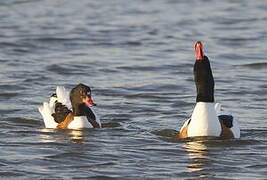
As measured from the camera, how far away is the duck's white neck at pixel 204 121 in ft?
42.8

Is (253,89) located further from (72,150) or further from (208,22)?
(208,22)

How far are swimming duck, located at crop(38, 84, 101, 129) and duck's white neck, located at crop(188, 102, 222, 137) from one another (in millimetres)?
1812

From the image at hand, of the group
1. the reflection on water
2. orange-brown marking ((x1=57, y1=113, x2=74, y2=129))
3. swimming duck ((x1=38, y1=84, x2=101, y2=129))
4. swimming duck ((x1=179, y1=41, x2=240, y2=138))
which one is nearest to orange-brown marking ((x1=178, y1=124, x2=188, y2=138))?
swimming duck ((x1=179, y1=41, x2=240, y2=138))

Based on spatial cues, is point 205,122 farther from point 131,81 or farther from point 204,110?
point 131,81

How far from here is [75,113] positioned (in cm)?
1464

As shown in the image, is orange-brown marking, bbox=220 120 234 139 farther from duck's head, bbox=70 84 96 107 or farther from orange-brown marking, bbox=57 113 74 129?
orange-brown marking, bbox=57 113 74 129

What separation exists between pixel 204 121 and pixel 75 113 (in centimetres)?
232

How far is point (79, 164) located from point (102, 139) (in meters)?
1.68

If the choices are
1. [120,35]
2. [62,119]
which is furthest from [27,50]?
[62,119]

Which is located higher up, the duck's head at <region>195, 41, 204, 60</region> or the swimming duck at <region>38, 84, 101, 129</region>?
the duck's head at <region>195, 41, 204, 60</region>

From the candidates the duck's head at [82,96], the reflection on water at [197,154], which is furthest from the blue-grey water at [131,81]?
the duck's head at [82,96]

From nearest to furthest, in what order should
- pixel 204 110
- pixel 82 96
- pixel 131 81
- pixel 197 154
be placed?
1. pixel 197 154
2. pixel 204 110
3. pixel 82 96
4. pixel 131 81

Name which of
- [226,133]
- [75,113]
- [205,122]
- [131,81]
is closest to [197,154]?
[205,122]

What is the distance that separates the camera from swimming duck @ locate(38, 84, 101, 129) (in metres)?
14.4
